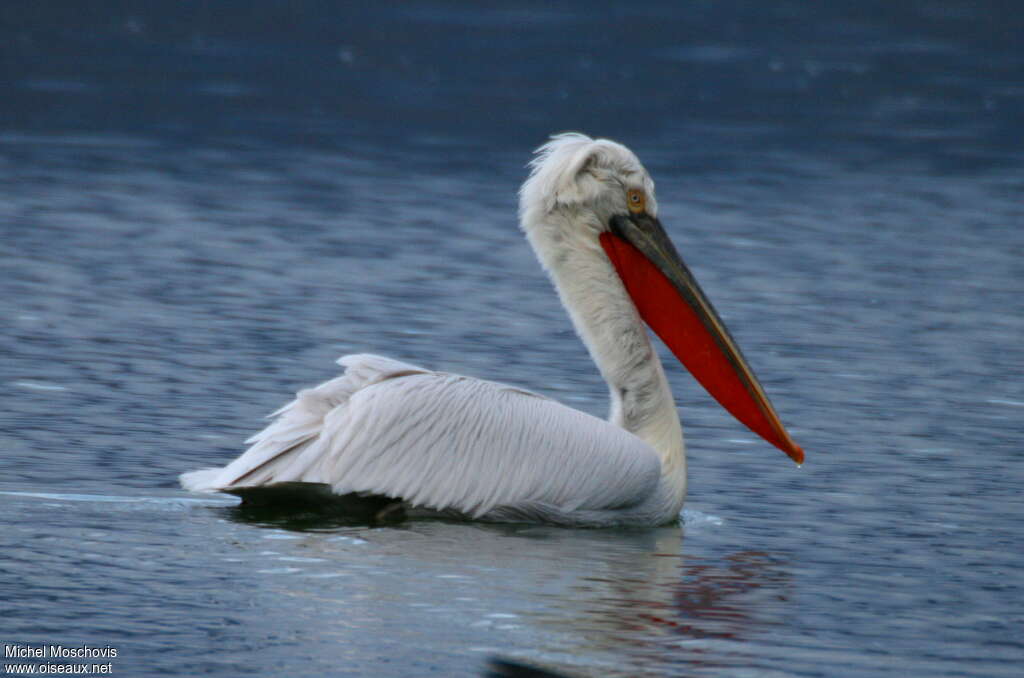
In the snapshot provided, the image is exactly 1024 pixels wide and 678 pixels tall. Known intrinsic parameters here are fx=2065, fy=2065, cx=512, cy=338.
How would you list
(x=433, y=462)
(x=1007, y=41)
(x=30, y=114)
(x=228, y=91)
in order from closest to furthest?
(x=433, y=462), (x=30, y=114), (x=228, y=91), (x=1007, y=41)

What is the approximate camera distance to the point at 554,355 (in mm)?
8211

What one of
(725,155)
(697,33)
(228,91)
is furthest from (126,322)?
(697,33)

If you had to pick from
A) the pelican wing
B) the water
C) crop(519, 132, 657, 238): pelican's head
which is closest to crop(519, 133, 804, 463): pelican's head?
crop(519, 132, 657, 238): pelican's head

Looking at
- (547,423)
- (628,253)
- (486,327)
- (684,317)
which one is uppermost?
(628,253)

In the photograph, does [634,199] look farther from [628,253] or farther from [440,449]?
[440,449]

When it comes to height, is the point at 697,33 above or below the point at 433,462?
above

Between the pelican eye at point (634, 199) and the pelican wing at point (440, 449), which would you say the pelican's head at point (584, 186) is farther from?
the pelican wing at point (440, 449)

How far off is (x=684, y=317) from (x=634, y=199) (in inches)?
15.5

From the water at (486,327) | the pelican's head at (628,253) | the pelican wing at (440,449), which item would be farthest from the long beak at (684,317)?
the pelican wing at (440,449)

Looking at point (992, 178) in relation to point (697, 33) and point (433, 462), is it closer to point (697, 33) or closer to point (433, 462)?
point (697, 33)

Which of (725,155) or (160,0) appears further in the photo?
(160,0)

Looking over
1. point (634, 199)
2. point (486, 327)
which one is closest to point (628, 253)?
point (634, 199)

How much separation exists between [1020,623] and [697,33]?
53.7 feet

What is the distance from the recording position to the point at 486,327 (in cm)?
866
